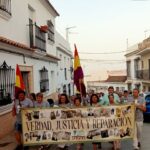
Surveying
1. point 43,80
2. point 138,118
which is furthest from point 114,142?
point 43,80

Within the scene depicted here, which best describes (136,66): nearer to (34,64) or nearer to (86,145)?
(34,64)

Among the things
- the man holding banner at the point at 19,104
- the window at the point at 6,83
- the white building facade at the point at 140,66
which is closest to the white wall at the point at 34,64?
the window at the point at 6,83

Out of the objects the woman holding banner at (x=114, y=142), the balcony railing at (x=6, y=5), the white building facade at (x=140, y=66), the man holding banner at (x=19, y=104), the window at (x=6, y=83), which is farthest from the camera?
the white building facade at (x=140, y=66)

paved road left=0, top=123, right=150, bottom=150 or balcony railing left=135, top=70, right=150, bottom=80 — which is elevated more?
balcony railing left=135, top=70, right=150, bottom=80

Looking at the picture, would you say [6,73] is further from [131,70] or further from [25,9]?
[131,70]

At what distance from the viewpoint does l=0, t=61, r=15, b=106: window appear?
11052 mm

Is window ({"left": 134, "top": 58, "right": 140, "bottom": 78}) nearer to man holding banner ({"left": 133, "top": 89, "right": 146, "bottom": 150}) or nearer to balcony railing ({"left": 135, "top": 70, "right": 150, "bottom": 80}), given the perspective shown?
balcony railing ({"left": 135, "top": 70, "right": 150, "bottom": 80})

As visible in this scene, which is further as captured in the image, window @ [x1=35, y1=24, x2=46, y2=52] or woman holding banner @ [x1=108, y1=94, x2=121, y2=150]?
window @ [x1=35, y1=24, x2=46, y2=52]

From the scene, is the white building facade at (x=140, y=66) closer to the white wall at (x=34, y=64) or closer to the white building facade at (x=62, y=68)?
the white building facade at (x=62, y=68)

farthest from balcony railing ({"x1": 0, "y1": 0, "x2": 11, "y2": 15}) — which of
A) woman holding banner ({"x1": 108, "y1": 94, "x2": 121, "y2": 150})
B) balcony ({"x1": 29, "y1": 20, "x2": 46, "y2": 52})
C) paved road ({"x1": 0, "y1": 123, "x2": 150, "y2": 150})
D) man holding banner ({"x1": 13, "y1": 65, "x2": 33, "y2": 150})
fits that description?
woman holding banner ({"x1": 108, "y1": 94, "x2": 121, "y2": 150})

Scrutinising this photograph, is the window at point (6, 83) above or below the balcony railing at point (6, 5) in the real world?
below

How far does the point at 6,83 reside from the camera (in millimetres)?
11516

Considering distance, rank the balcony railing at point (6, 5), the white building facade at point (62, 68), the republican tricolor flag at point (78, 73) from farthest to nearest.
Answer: the white building facade at point (62, 68)
the balcony railing at point (6, 5)
the republican tricolor flag at point (78, 73)

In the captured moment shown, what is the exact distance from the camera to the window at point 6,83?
435 inches
